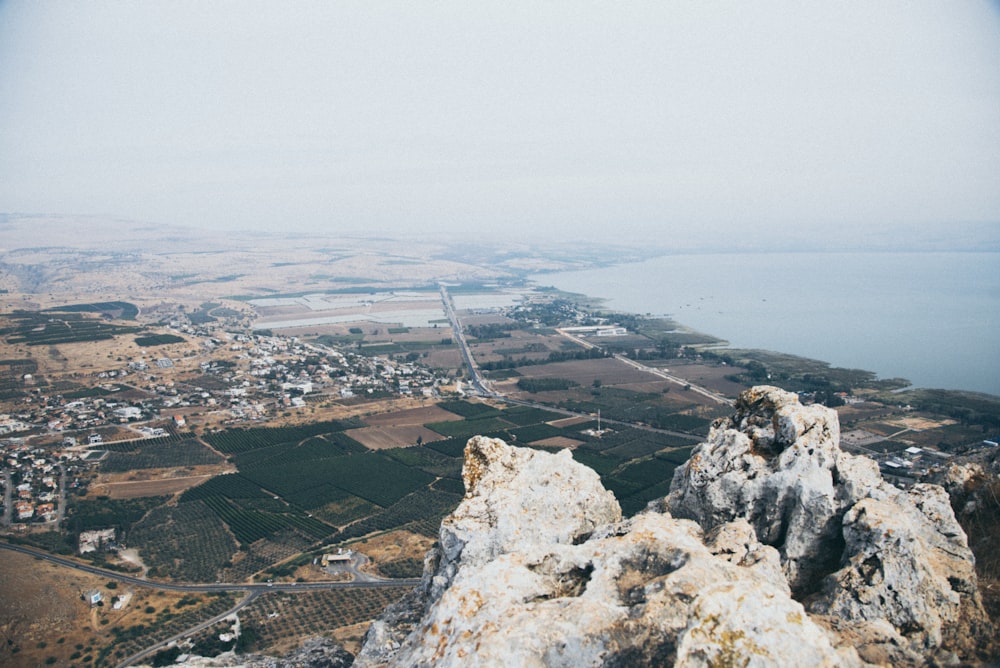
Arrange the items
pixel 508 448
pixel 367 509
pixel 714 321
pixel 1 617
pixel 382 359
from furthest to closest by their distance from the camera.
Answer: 1. pixel 714 321
2. pixel 382 359
3. pixel 367 509
4. pixel 1 617
5. pixel 508 448

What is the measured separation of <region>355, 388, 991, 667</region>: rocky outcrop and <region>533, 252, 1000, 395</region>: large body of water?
75221 millimetres

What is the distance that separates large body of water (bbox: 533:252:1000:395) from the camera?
3329 inches

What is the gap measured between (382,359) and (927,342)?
86965mm

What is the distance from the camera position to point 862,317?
125m

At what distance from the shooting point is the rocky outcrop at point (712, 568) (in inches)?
219

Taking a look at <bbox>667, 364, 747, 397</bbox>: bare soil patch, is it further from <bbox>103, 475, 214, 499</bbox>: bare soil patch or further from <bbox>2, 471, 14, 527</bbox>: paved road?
<bbox>2, 471, 14, 527</bbox>: paved road

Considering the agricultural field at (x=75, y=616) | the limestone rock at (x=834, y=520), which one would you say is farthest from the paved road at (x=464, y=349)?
the limestone rock at (x=834, y=520)

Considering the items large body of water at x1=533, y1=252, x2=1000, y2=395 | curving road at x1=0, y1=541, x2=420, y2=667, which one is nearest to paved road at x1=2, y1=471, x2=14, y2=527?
curving road at x1=0, y1=541, x2=420, y2=667

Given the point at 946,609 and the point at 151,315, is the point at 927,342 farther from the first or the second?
the point at 151,315

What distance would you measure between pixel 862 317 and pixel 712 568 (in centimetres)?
13967

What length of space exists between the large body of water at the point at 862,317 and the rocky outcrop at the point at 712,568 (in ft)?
247

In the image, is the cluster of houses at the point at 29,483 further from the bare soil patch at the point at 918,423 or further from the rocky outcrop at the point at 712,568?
the bare soil patch at the point at 918,423

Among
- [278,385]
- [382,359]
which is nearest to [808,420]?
[278,385]

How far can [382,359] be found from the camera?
90.4 m
